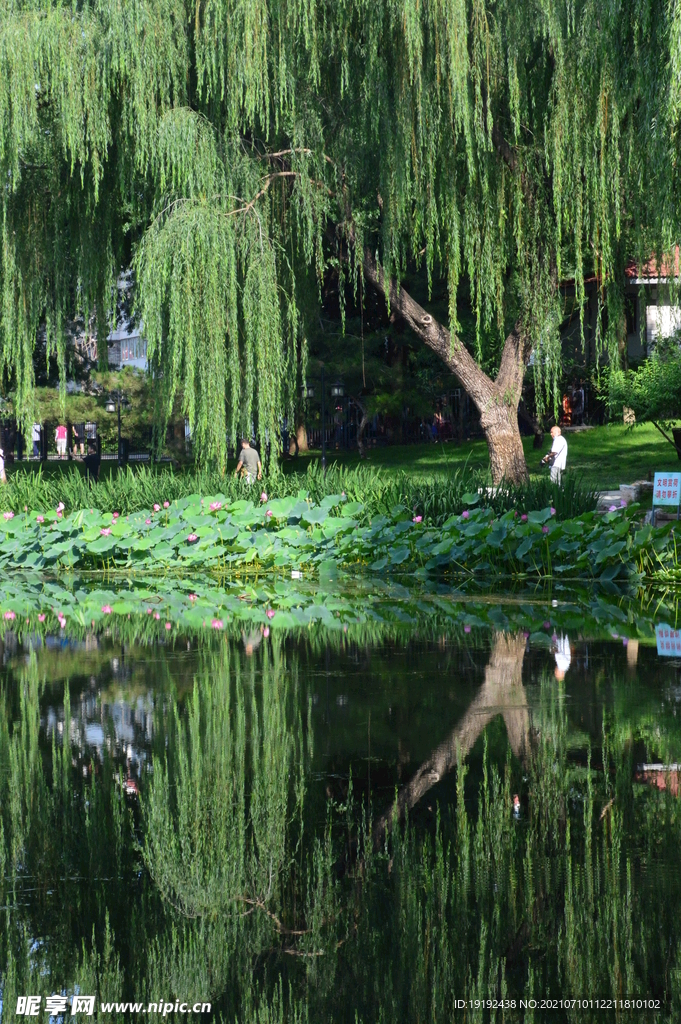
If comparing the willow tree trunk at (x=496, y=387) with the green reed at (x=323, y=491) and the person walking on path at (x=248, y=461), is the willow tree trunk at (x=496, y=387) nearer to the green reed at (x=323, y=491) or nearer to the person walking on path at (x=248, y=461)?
the green reed at (x=323, y=491)

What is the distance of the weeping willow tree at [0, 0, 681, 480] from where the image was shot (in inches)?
567

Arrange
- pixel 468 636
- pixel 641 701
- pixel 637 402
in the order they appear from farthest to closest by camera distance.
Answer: pixel 637 402
pixel 468 636
pixel 641 701

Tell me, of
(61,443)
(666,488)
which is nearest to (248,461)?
(666,488)

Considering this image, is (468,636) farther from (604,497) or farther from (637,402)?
(637,402)

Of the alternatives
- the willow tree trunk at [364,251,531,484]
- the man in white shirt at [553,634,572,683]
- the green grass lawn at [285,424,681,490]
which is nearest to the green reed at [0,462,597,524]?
the willow tree trunk at [364,251,531,484]

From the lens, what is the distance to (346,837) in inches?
193

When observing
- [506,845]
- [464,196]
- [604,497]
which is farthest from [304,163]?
[506,845]

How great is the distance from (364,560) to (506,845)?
9800 mm

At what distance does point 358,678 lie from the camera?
7.99 m

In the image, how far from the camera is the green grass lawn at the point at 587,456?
86.0ft

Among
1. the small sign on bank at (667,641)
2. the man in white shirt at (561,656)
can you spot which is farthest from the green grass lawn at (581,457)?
the man in white shirt at (561,656)

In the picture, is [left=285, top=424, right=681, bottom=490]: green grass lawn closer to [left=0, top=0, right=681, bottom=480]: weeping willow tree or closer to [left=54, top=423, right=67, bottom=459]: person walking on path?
[left=0, top=0, right=681, bottom=480]: weeping willow tree

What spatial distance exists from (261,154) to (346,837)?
12376 millimetres

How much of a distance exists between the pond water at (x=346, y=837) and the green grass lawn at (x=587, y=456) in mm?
16666
